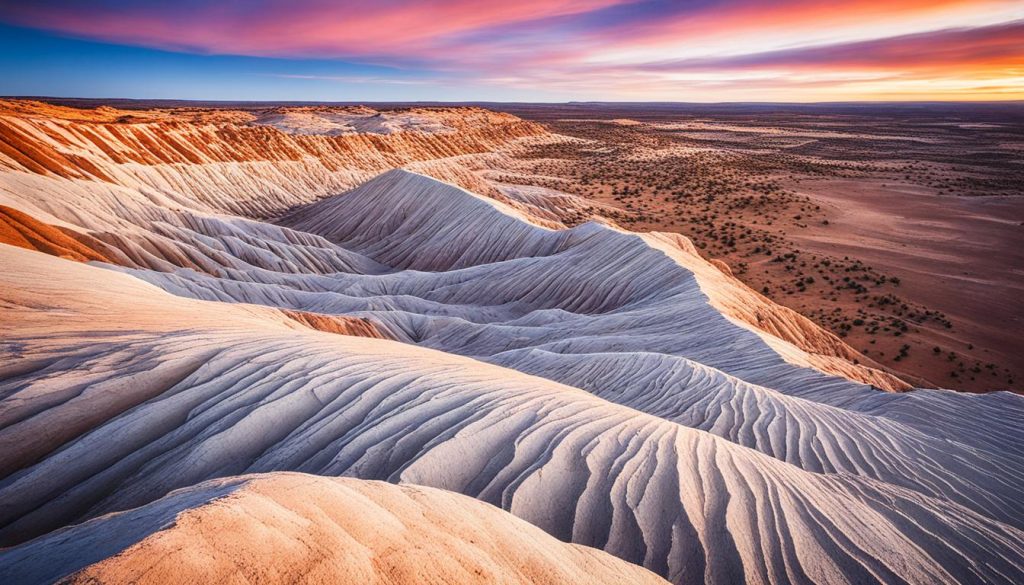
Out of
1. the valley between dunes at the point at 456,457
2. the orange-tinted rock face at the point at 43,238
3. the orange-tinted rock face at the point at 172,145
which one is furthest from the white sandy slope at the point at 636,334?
the orange-tinted rock face at the point at 172,145

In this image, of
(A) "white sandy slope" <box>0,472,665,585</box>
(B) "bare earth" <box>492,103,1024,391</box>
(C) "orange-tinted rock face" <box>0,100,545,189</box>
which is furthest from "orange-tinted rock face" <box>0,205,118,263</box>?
(B) "bare earth" <box>492,103,1024,391</box>

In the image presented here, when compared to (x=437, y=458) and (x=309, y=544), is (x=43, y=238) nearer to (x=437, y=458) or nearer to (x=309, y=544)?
(x=437, y=458)

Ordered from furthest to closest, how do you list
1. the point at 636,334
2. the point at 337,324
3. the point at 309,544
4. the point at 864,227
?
the point at 864,227 < the point at 337,324 < the point at 636,334 < the point at 309,544

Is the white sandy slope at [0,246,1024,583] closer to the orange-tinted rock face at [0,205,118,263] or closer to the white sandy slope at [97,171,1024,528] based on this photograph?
Answer: the white sandy slope at [97,171,1024,528]

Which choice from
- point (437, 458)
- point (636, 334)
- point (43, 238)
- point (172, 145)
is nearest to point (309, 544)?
point (437, 458)

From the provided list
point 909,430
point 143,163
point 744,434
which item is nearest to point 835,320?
point 909,430

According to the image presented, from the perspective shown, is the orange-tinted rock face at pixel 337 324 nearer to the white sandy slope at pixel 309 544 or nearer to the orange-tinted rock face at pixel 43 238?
the orange-tinted rock face at pixel 43 238
